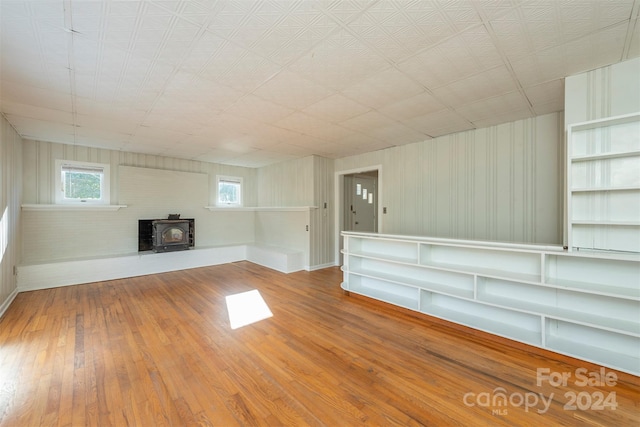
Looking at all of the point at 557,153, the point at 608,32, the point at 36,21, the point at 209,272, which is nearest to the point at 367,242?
the point at 557,153

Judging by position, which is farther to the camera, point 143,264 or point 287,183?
point 287,183

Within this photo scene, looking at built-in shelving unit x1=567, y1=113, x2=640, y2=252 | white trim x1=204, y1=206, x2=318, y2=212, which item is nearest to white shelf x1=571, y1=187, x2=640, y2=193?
built-in shelving unit x1=567, y1=113, x2=640, y2=252

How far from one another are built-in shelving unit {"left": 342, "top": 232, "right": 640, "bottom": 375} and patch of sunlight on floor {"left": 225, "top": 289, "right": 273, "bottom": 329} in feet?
4.90

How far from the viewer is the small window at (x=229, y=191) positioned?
21.6 ft

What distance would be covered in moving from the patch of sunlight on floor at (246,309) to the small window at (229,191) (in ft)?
11.3

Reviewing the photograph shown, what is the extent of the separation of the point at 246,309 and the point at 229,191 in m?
4.20

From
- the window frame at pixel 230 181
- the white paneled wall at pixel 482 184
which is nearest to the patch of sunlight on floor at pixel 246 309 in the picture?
the white paneled wall at pixel 482 184

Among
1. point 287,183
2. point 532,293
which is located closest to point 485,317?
point 532,293

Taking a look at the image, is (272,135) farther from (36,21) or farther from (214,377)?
(214,377)

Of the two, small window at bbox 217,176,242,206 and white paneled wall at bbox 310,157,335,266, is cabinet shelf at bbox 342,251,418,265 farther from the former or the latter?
small window at bbox 217,176,242,206

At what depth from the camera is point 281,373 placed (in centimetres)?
198

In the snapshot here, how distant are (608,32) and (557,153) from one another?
1.60 metres

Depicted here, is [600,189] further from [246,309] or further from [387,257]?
[246,309]

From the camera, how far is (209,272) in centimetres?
525
